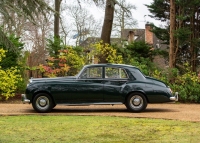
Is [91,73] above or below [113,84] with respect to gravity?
above

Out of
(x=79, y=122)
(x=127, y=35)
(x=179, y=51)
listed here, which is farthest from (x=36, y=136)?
(x=127, y=35)

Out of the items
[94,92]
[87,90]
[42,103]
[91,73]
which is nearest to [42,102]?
[42,103]

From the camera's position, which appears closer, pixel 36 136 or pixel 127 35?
pixel 36 136

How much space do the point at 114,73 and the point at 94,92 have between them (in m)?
0.90

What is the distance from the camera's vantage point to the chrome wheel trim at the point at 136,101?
39.9ft

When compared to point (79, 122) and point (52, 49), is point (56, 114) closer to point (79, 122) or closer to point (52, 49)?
point (79, 122)

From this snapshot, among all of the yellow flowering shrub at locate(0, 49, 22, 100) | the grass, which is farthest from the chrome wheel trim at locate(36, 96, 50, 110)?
the yellow flowering shrub at locate(0, 49, 22, 100)

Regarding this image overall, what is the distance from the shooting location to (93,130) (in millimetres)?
8766

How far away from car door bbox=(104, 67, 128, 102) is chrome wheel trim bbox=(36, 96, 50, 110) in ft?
6.01

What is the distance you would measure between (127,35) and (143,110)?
1469 inches

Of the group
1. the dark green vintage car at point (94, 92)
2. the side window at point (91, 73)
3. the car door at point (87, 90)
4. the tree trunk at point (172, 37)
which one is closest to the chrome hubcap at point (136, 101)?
the dark green vintage car at point (94, 92)

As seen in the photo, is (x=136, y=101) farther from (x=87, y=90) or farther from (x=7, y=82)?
(x=7, y=82)

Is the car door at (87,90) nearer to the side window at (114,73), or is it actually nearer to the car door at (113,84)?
the car door at (113,84)

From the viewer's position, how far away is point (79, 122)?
32.7ft
